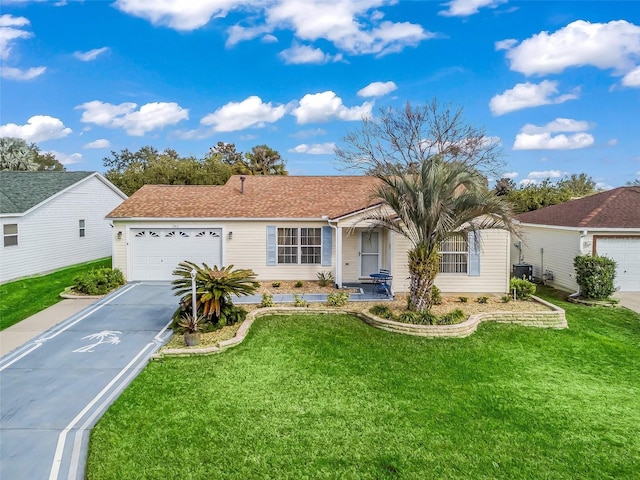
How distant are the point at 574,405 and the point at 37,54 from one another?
20268 millimetres

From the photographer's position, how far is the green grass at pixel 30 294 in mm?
10945

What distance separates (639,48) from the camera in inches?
643

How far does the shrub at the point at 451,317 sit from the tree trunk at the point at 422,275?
0.51 m

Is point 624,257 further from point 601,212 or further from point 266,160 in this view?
point 266,160

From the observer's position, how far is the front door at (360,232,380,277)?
14.8 meters

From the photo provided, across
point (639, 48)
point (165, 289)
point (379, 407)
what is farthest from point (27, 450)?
point (639, 48)

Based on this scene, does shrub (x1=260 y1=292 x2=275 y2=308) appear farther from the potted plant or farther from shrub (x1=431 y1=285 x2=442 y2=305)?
shrub (x1=431 y1=285 x2=442 y2=305)

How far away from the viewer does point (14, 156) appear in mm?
33219

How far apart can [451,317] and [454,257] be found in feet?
12.5

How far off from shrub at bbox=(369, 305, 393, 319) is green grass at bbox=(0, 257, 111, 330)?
Result: 10.0 m

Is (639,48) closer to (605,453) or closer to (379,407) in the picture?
(605,453)

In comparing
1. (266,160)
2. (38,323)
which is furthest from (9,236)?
(266,160)

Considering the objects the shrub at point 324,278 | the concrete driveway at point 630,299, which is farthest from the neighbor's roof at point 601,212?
the shrub at point 324,278

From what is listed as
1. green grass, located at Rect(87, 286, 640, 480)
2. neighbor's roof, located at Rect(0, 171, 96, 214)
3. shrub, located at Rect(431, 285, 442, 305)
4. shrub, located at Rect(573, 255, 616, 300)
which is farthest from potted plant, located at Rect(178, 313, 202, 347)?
shrub, located at Rect(573, 255, 616, 300)
